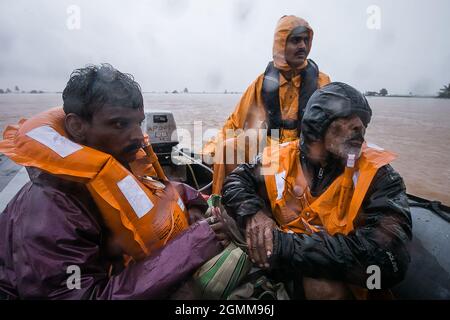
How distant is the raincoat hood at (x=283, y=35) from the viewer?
10.2 feet

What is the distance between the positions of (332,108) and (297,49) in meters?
1.83

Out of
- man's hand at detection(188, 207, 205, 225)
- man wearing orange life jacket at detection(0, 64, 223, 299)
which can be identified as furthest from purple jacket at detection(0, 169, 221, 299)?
man's hand at detection(188, 207, 205, 225)

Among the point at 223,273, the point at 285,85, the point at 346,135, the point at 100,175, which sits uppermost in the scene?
the point at 285,85

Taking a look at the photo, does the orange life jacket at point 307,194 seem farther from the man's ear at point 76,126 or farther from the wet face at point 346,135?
the man's ear at point 76,126

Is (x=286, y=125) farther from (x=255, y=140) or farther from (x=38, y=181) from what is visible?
(x=38, y=181)

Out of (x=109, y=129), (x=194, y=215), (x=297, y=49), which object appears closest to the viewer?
(x=109, y=129)

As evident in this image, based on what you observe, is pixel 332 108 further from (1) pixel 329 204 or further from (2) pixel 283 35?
(2) pixel 283 35

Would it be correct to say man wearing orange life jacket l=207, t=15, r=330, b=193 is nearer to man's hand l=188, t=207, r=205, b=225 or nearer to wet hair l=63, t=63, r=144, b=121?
man's hand l=188, t=207, r=205, b=225

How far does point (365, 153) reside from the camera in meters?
1.53

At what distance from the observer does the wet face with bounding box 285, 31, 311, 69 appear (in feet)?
10.2

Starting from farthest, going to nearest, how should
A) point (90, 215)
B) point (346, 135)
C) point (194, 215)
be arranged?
point (194, 215)
point (346, 135)
point (90, 215)

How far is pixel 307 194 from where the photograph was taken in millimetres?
1671

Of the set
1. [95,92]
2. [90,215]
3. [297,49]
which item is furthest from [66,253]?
[297,49]
